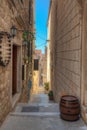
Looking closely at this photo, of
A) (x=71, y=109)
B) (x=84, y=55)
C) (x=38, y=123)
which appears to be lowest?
(x=38, y=123)

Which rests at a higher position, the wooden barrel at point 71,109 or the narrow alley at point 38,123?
the wooden barrel at point 71,109

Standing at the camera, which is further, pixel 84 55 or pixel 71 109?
pixel 71 109

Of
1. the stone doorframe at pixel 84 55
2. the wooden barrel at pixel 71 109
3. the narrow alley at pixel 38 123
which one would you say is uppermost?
the stone doorframe at pixel 84 55

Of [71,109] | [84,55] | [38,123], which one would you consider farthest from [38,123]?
[84,55]

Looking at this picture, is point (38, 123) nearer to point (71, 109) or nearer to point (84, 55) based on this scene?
point (71, 109)

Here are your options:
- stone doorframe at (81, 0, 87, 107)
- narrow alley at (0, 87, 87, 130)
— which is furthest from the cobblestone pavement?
stone doorframe at (81, 0, 87, 107)

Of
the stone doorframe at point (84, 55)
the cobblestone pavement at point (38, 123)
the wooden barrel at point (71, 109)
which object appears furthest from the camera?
the wooden barrel at point (71, 109)

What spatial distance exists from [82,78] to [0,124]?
1686 millimetres

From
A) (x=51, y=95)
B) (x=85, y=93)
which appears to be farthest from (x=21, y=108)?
(x=51, y=95)

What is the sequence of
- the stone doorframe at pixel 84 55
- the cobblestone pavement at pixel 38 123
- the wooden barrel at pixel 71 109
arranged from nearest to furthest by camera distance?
1. the cobblestone pavement at pixel 38 123
2. the stone doorframe at pixel 84 55
3. the wooden barrel at pixel 71 109

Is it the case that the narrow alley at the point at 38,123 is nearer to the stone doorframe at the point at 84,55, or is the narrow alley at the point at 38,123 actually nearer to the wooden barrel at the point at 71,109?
the wooden barrel at the point at 71,109

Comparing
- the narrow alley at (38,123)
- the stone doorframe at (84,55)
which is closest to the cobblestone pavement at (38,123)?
the narrow alley at (38,123)

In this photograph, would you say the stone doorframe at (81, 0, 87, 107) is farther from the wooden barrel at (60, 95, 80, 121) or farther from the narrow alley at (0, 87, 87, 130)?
the narrow alley at (0, 87, 87, 130)

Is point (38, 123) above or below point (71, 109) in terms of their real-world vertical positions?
below
